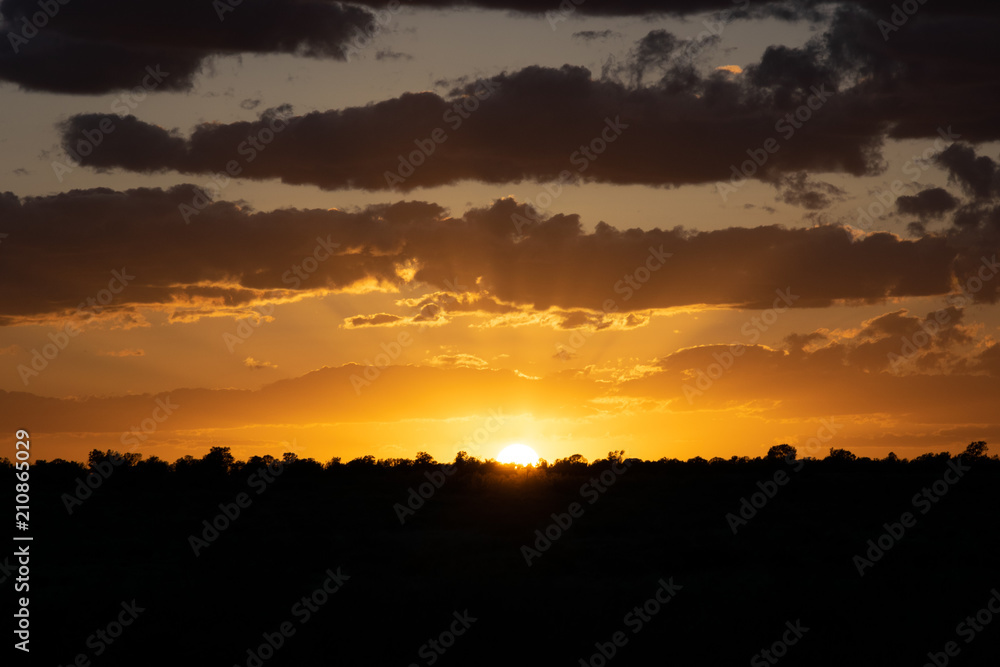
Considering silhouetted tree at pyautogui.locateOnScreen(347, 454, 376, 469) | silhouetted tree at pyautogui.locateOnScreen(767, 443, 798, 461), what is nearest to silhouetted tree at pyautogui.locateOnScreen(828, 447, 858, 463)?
silhouetted tree at pyautogui.locateOnScreen(767, 443, 798, 461)

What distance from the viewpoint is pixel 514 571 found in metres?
37.3

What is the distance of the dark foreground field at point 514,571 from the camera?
26.3 m

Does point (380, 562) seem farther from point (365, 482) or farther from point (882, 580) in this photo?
point (365, 482)

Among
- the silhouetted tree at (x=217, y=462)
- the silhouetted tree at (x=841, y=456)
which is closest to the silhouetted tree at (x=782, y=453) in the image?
the silhouetted tree at (x=841, y=456)

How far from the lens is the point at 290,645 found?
2609cm

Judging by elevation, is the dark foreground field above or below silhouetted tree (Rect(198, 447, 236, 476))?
below

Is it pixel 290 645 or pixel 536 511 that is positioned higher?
pixel 536 511

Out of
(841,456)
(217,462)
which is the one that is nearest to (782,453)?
(841,456)

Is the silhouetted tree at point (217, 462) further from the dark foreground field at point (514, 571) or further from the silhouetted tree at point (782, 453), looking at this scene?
the silhouetted tree at point (782, 453)

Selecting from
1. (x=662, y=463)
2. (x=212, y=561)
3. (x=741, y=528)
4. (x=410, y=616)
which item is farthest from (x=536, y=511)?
(x=662, y=463)

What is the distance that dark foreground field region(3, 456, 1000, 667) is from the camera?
26.3 meters

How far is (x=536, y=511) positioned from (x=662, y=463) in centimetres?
3473

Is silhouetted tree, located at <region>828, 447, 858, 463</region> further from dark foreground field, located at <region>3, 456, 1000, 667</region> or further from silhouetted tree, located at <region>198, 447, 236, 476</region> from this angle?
silhouetted tree, located at <region>198, 447, 236, 476</region>

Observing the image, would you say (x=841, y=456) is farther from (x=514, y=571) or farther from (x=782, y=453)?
(x=514, y=571)
